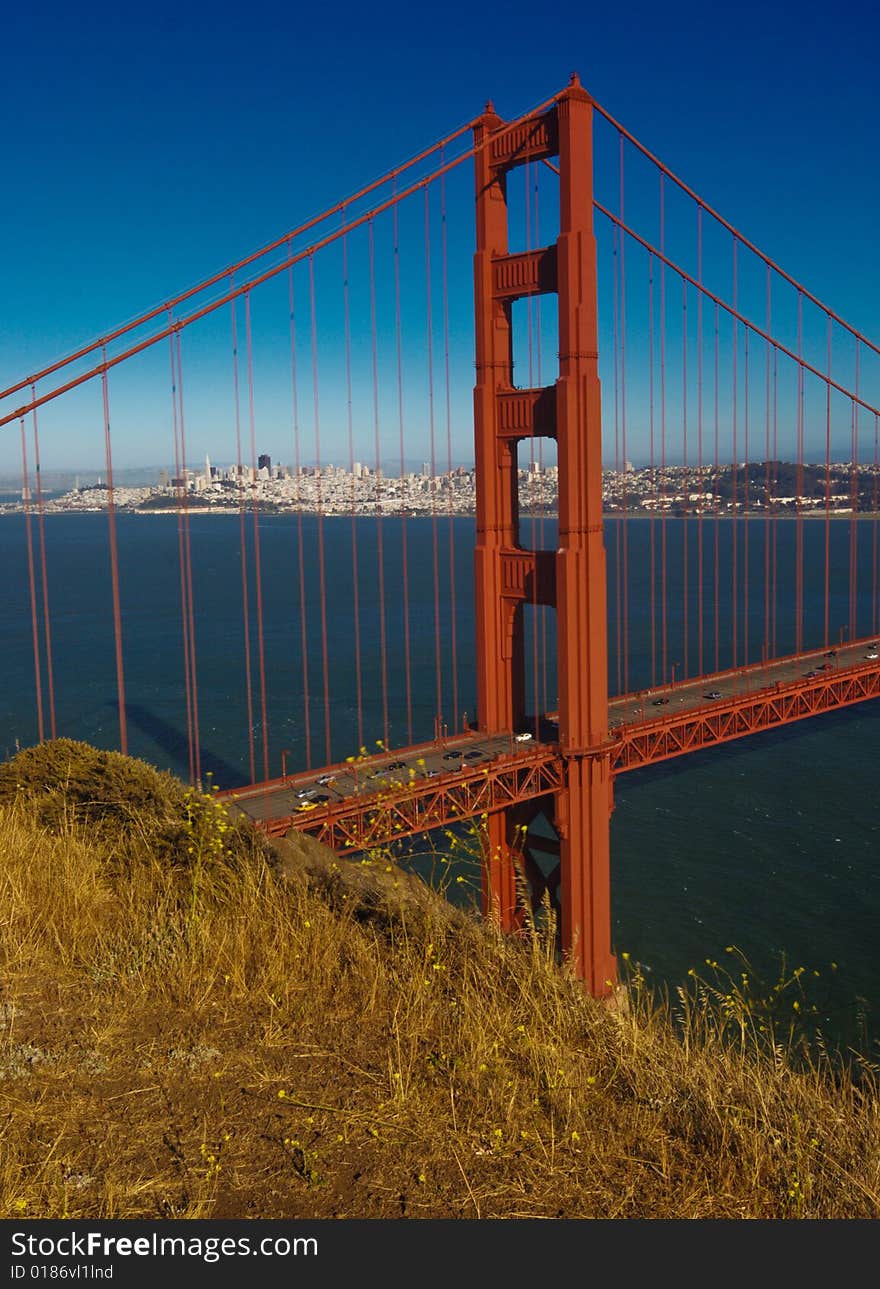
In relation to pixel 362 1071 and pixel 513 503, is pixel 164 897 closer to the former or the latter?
pixel 362 1071

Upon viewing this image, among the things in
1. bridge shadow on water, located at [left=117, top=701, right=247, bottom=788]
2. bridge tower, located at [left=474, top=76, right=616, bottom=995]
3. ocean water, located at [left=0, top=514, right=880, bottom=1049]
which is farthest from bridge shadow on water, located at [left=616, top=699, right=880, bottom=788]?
bridge tower, located at [left=474, top=76, right=616, bottom=995]

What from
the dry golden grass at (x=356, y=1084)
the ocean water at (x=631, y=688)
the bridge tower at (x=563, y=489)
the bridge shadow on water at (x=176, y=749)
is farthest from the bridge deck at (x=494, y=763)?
the bridge shadow on water at (x=176, y=749)

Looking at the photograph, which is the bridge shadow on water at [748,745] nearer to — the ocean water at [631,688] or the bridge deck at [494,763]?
the ocean water at [631,688]

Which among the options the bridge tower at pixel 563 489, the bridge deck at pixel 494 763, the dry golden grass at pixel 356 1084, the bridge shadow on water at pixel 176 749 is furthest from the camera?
the bridge shadow on water at pixel 176 749

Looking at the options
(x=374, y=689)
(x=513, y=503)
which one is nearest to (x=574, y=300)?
(x=513, y=503)

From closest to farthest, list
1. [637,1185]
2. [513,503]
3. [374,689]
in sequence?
[637,1185], [513,503], [374,689]

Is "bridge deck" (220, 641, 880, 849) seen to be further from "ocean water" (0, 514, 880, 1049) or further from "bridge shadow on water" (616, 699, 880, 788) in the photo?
"bridge shadow on water" (616, 699, 880, 788)

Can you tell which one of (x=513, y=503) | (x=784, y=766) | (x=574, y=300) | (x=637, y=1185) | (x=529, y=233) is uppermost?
(x=529, y=233)
